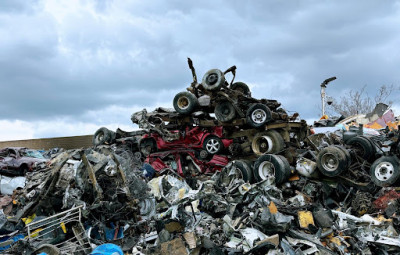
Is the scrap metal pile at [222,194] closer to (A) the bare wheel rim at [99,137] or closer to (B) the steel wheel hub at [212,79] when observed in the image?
(B) the steel wheel hub at [212,79]

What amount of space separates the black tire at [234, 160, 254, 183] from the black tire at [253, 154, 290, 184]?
0.17 meters

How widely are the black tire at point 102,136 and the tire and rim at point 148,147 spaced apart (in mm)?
1705

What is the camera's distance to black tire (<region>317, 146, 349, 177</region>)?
28.9ft

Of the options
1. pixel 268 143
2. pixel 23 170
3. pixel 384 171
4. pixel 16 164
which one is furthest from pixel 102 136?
pixel 384 171

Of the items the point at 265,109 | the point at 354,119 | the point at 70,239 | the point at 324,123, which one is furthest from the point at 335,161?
the point at 354,119

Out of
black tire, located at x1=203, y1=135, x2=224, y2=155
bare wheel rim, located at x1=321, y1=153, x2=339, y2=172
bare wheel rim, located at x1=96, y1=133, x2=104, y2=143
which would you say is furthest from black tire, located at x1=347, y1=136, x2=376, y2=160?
bare wheel rim, located at x1=96, y1=133, x2=104, y2=143

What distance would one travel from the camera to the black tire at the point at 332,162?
8812 millimetres

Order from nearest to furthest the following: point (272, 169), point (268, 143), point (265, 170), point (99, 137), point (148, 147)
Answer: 1. point (272, 169)
2. point (265, 170)
3. point (268, 143)
4. point (148, 147)
5. point (99, 137)

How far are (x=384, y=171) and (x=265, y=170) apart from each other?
2.96 meters

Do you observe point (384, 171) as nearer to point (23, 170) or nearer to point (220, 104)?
point (220, 104)

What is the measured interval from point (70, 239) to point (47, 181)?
1680mm

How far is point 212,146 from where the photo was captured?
39.0 feet

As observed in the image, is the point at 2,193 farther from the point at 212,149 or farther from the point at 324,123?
the point at 324,123

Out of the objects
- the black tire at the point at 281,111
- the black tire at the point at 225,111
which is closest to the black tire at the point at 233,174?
the black tire at the point at 225,111
